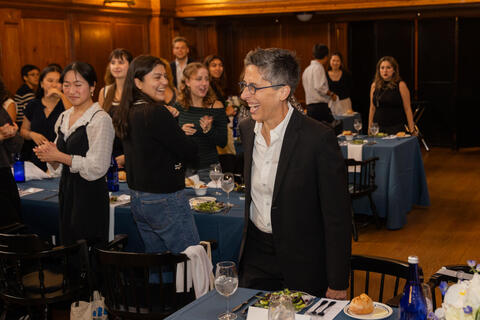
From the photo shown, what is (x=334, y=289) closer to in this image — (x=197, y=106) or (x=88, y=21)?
(x=197, y=106)

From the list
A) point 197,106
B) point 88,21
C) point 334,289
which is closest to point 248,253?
point 334,289

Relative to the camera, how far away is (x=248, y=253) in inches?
110

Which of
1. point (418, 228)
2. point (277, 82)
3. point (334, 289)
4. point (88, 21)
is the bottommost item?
point (418, 228)

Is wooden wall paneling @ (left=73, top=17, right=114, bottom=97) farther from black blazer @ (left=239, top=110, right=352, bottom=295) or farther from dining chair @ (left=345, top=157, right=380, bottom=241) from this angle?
black blazer @ (left=239, top=110, right=352, bottom=295)

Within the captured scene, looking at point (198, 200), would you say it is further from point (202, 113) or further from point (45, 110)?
point (45, 110)

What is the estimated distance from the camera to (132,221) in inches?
166

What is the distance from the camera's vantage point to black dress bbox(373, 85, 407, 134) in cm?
778

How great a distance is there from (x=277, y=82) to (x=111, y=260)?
1.18 meters

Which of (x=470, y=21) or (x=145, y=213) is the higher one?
(x=470, y=21)

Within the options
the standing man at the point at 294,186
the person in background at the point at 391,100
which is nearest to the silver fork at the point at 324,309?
the standing man at the point at 294,186

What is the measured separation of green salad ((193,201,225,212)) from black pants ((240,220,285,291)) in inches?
48.1

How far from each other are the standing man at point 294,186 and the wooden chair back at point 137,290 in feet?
1.89

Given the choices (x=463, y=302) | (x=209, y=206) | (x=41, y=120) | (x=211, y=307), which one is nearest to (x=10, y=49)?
(x=41, y=120)

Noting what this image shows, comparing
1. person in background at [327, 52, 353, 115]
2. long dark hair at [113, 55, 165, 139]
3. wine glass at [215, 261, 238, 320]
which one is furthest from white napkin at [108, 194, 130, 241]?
person in background at [327, 52, 353, 115]
